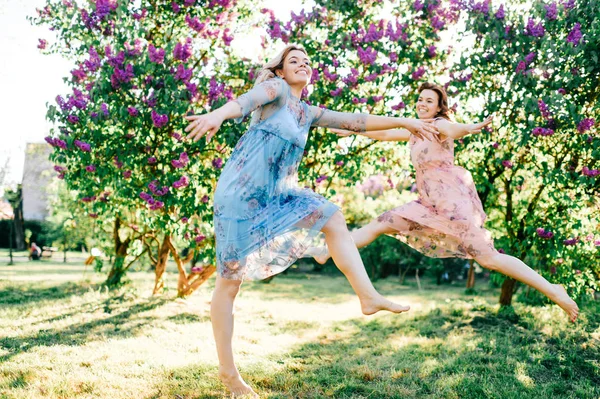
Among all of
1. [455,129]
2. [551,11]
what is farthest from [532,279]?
[551,11]

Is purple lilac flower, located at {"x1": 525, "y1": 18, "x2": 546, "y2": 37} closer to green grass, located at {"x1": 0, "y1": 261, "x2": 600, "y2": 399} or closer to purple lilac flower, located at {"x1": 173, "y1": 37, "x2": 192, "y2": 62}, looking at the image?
green grass, located at {"x1": 0, "y1": 261, "x2": 600, "y2": 399}

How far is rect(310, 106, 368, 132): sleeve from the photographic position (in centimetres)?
320

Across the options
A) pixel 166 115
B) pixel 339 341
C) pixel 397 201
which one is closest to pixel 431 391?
pixel 339 341

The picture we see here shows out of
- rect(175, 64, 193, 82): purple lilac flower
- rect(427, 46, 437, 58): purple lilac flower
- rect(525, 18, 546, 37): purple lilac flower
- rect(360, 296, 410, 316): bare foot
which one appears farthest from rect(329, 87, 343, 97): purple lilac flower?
rect(360, 296, 410, 316): bare foot

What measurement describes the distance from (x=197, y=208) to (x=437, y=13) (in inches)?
138

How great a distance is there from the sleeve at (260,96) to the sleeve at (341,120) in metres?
0.37

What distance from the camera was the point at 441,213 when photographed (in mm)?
3967

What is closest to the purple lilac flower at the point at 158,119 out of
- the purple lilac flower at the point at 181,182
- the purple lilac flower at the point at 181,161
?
the purple lilac flower at the point at 181,161

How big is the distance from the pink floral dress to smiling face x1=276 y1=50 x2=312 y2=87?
133 cm

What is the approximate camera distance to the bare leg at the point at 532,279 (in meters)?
3.59

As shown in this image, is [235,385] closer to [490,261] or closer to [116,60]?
[490,261]

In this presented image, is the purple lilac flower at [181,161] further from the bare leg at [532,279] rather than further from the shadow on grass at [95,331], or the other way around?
the bare leg at [532,279]

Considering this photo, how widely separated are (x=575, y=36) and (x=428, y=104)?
2111 mm

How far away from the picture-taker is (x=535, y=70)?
5.36 meters
